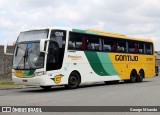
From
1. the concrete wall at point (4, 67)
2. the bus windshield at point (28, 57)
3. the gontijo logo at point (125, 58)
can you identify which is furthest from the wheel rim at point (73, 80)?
the concrete wall at point (4, 67)

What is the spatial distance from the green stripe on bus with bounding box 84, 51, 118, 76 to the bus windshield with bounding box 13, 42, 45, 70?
385cm

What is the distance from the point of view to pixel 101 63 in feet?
77.7

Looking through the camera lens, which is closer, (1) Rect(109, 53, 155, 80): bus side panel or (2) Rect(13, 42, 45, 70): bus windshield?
(2) Rect(13, 42, 45, 70): bus windshield

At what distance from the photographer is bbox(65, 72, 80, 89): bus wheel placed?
2082 centimetres

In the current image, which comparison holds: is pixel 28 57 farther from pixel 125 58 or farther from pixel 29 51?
pixel 125 58

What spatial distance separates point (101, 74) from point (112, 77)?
149 cm

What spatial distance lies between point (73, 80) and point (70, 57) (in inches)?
53.0

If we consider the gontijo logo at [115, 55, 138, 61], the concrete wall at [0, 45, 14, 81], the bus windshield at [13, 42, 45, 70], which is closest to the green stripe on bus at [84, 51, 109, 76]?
the gontijo logo at [115, 55, 138, 61]

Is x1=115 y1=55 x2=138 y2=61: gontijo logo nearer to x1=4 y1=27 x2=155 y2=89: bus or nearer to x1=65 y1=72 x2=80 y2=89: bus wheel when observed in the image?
x1=4 y1=27 x2=155 y2=89: bus

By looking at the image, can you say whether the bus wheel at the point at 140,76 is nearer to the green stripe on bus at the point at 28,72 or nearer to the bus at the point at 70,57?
the bus at the point at 70,57

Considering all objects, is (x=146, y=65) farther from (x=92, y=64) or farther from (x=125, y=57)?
(x=92, y=64)

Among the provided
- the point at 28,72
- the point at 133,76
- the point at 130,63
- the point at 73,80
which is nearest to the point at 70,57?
the point at 73,80

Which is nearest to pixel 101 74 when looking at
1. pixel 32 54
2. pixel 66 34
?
pixel 66 34

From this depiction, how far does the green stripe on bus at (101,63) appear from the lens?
893 inches
